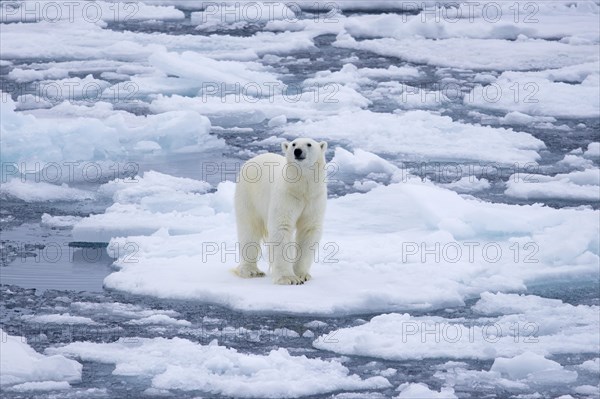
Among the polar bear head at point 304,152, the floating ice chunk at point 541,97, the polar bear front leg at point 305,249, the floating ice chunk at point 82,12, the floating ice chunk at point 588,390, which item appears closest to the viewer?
the floating ice chunk at point 588,390

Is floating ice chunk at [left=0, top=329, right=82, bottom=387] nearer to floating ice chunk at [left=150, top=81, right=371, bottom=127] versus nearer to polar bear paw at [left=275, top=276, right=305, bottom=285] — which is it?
polar bear paw at [left=275, top=276, right=305, bottom=285]

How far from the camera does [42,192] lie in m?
8.84

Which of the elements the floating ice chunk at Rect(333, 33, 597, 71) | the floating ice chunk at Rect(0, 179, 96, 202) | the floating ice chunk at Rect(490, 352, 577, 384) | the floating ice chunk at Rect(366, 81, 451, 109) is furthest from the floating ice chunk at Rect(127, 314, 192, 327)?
the floating ice chunk at Rect(333, 33, 597, 71)

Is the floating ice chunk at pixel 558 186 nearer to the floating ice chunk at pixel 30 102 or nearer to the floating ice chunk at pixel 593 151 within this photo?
the floating ice chunk at pixel 593 151

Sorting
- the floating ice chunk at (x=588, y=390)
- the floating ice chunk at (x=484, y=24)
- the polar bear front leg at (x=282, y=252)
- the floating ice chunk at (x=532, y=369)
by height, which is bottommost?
the floating ice chunk at (x=588, y=390)

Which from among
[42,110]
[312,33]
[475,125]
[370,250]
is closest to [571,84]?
[475,125]

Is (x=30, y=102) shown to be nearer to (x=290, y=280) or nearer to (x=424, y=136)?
(x=424, y=136)

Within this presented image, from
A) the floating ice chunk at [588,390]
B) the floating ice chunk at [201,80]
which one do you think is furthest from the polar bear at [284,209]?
the floating ice chunk at [201,80]

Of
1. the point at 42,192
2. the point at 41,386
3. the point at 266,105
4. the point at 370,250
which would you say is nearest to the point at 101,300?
the point at 41,386

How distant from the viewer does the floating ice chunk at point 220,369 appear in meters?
5.09

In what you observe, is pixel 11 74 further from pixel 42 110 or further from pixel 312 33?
pixel 312 33

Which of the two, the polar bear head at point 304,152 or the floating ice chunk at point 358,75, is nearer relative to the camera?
the polar bear head at point 304,152

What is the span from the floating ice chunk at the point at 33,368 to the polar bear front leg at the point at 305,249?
172 cm

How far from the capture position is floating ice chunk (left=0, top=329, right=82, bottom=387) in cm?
518
